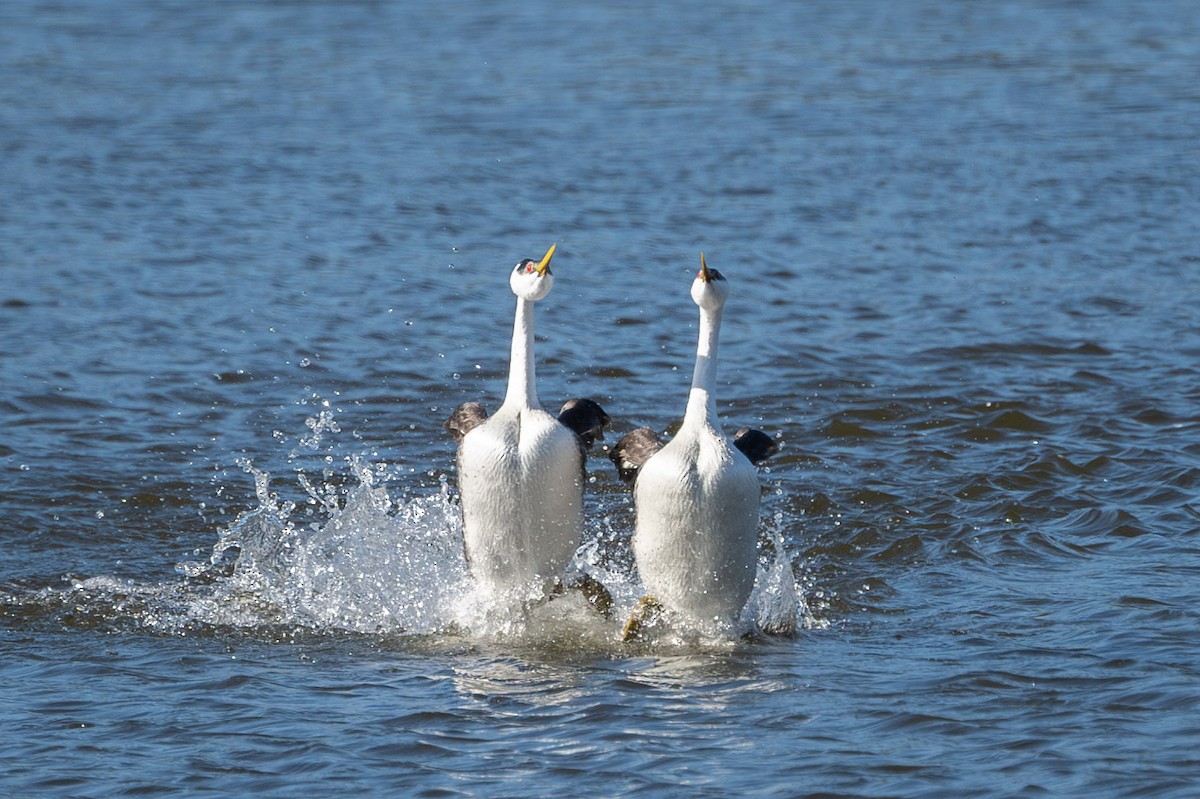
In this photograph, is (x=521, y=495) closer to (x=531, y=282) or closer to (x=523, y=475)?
(x=523, y=475)

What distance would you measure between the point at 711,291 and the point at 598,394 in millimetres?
5644

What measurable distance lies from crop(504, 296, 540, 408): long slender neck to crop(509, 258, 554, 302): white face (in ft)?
0.21

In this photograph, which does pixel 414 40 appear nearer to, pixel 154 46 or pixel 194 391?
pixel 154 46

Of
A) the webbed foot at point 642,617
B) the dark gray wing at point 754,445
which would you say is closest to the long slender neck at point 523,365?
the dark gray wing at point 754,445

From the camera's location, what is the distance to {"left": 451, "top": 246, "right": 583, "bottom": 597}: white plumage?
9914mm

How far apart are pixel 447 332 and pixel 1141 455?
6.57 metres

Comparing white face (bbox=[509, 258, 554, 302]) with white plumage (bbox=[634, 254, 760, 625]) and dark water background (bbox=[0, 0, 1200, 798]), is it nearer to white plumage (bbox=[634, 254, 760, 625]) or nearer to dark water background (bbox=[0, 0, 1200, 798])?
white plumage (bbox=[634, 254, 760, 625])

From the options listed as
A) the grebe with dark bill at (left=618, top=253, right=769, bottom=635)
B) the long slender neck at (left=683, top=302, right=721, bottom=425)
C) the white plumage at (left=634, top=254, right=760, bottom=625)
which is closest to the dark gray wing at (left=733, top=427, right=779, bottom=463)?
the grebe with dark bill at (left=618, top=253, right=769, bottom=635)

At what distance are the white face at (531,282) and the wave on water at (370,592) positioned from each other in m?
1.70

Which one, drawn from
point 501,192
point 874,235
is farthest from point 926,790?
point 501,192

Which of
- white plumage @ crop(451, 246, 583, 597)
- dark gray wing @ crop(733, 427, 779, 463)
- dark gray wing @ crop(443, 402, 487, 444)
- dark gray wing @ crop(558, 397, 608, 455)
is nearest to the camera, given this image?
white plumage @ crop(451, 246, 583, 597)

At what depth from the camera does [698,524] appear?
9703 mm

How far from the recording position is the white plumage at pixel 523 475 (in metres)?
9.91

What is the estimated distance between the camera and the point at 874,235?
20.4 metres
